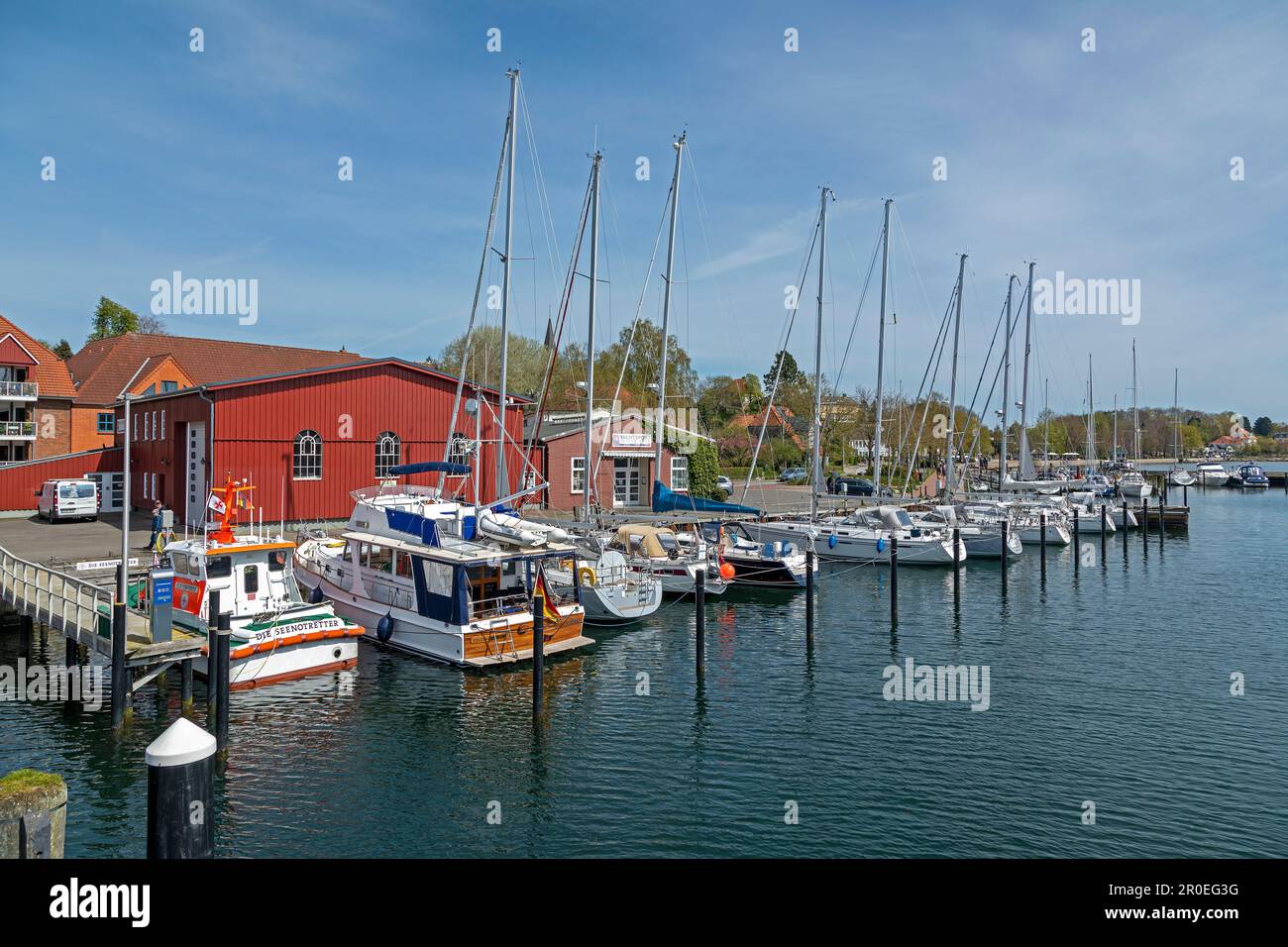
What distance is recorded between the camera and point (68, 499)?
3866 centimetres

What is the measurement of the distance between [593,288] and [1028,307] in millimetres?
38650

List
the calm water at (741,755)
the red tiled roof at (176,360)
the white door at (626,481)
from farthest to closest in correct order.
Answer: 1. the red tiled roof at (176,360)
2. the white door at (626,481)
3. the calm water at (741,755)

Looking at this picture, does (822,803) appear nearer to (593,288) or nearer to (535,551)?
(535,551)

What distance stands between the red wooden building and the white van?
8.26ft

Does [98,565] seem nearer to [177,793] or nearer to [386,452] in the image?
[386,452]

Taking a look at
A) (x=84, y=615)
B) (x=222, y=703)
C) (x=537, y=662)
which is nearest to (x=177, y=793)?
(x=222, y=703)

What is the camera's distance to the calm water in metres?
12.7

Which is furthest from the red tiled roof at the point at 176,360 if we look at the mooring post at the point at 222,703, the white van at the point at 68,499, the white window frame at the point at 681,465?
the mooring post at the point at 222,703

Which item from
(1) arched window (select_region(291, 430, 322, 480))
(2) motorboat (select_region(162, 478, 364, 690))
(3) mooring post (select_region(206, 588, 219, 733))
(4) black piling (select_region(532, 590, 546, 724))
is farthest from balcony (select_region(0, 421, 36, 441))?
(4) black piling (select_region(532, 590, 546, 724))

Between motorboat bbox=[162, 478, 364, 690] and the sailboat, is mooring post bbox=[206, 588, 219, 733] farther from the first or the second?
the sailboat

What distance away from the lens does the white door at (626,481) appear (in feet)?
160

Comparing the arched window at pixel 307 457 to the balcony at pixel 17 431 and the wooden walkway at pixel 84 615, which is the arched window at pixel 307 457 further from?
the balcony at pixel 17 431

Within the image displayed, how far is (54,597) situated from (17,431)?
3797 centimetres

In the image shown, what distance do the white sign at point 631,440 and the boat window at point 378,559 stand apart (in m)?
23.8
